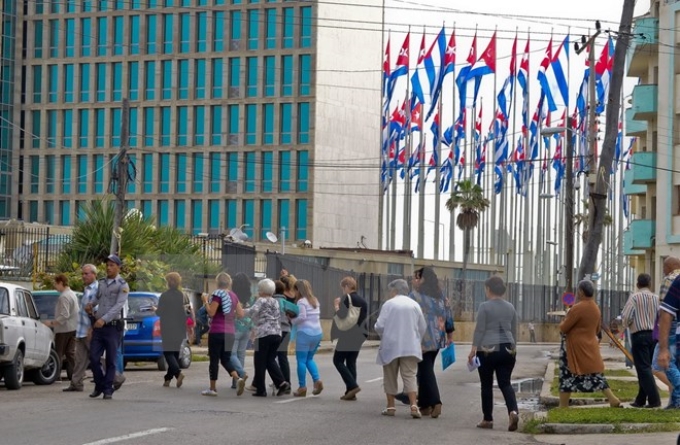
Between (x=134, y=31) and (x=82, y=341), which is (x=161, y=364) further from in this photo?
(x=134, y=31)

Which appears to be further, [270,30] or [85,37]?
[85,37]

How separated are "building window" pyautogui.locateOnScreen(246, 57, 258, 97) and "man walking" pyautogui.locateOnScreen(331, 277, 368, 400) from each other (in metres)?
70.6

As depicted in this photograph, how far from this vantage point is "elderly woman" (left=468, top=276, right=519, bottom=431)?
51.9ft

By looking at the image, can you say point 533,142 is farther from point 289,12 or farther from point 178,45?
point 178,45

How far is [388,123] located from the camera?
7250 centimetres

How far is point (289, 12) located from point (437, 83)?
22.7 metres

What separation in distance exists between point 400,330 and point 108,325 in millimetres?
4271

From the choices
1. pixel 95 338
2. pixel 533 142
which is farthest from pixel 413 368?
pixel 533 142

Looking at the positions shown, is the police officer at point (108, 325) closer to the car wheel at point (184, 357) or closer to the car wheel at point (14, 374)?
the car wheel at point (14, 374)

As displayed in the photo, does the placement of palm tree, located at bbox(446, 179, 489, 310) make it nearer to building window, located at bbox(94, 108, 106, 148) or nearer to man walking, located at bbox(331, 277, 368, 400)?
building window, located at bbox(94, 108, 106, 148)

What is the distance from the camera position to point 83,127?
309 feet

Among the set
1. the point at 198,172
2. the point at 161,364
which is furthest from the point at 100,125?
the point at 161,364

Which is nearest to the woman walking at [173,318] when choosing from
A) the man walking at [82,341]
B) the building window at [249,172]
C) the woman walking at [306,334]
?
the man walking at [82,341]

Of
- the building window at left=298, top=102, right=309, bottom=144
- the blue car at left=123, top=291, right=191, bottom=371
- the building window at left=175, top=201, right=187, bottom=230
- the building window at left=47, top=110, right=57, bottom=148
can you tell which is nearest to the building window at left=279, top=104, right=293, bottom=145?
the building window at left=298, top=102, right=309, bottom=144
